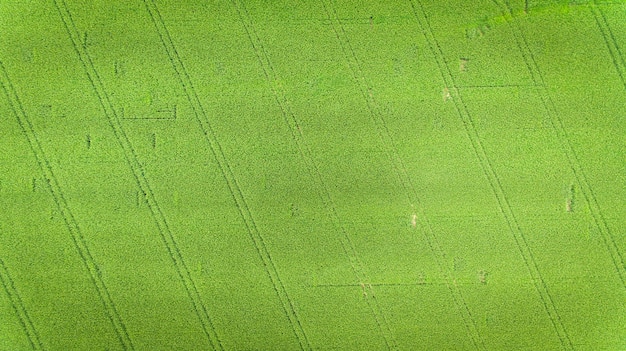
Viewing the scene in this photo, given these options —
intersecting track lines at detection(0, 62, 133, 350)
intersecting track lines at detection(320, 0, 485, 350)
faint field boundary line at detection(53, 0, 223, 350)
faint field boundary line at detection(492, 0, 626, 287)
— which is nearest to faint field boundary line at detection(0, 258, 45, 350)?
intersecting track lines at detection(0, 62, 133, 350)

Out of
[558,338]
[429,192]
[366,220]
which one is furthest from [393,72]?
[558,338]

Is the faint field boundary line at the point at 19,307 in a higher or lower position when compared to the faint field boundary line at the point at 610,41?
lower

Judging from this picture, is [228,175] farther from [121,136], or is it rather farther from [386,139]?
[386,139]

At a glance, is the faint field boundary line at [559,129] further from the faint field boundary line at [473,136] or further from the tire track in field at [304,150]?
the tire track in field at [304,150]

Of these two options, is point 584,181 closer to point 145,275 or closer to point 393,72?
point 393,72

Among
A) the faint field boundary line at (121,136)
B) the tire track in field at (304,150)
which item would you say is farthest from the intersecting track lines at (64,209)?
the tire track in field at (304,150)

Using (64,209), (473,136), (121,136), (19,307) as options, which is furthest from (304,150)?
(19,307)

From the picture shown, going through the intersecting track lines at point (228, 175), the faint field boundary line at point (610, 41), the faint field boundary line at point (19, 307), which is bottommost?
the faint field boundary line at point (19, 307)
